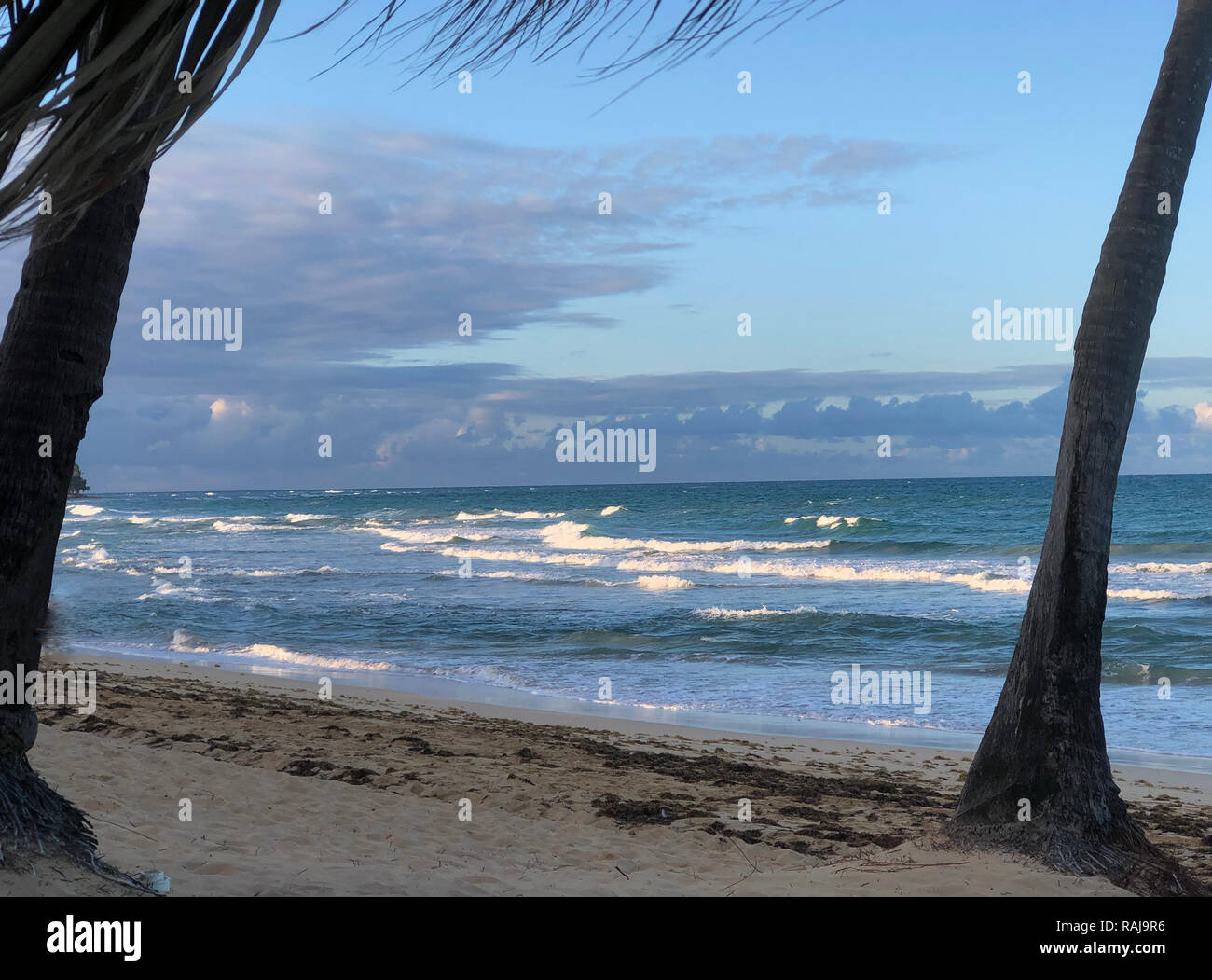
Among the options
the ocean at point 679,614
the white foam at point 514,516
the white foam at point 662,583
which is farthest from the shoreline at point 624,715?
the white foam at point 514,516

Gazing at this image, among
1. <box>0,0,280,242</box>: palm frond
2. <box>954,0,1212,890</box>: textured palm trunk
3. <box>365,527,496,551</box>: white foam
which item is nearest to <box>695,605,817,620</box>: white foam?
<box>954,0,1212,890</box>: textured palm trunk

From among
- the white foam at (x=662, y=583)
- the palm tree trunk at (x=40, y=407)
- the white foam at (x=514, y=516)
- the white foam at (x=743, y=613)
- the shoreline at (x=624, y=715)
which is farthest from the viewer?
the white foam at (x=514, y=516)

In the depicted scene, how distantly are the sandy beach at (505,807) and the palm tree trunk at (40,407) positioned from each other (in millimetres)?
556

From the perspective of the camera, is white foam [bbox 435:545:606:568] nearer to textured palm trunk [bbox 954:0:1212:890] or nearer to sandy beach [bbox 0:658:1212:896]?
sandy beach [bbox 0:658:1212:896]

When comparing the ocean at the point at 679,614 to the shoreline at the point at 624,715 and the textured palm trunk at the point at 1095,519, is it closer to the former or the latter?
the shoreline at the point at 624,715

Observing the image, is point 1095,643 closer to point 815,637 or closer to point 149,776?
point 149,776

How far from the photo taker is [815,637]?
59.7ft

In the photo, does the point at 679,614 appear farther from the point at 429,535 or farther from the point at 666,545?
the point at 429,535

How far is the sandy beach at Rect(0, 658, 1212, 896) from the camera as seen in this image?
16.9 ft

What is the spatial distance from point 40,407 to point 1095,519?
5.08 m

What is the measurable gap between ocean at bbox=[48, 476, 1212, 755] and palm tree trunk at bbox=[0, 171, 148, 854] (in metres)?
8.97

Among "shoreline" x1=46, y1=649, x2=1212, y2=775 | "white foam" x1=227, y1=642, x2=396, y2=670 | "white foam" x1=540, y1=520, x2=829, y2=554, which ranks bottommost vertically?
"shoreline" x1=46, y1=649, x2=1212, y2=775

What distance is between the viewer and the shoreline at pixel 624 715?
34.0 ft
